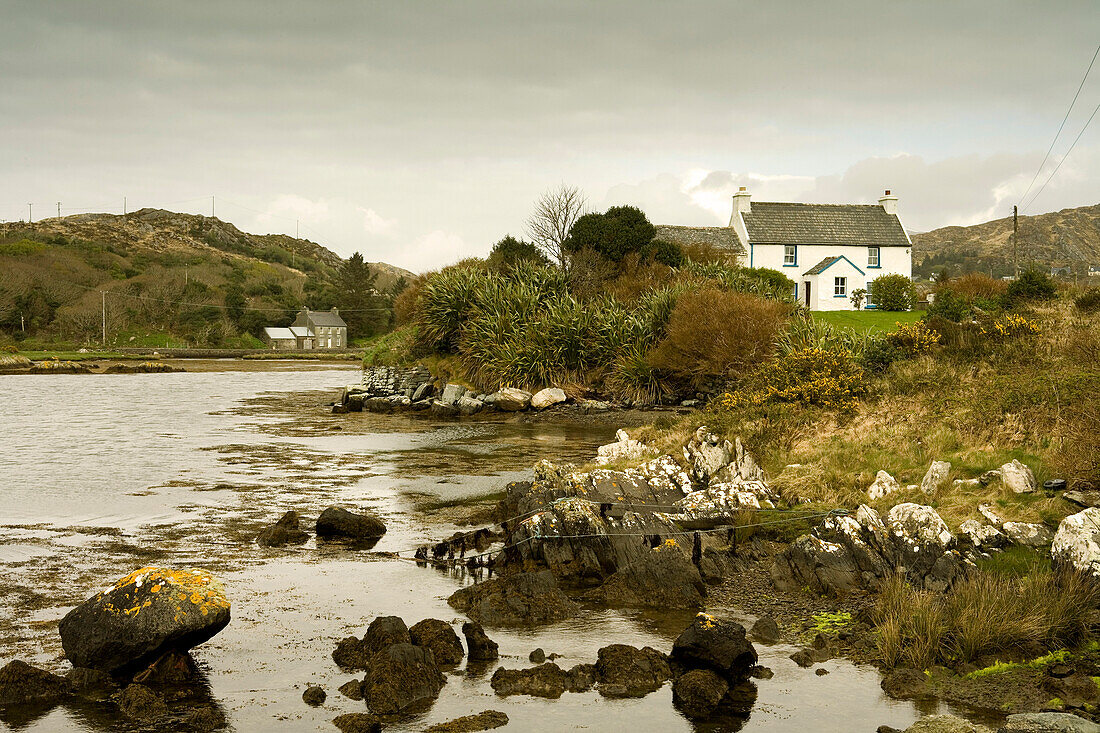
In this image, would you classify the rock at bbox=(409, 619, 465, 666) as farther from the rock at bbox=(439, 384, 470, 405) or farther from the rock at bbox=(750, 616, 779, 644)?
the rock at bbox=(439, 384, 470, 405)

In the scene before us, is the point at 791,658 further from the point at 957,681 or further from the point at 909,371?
the point at 909,371

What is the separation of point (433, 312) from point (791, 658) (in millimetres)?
32986

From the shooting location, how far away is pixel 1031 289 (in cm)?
2911

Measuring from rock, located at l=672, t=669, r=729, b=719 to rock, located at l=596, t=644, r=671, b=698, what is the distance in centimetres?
27

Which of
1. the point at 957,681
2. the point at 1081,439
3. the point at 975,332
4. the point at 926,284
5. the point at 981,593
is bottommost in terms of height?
the point at 957,681

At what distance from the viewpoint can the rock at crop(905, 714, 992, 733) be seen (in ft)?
23.7

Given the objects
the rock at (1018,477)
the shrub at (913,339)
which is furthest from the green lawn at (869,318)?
the rock at (1018,477)

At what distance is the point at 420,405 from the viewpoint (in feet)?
127

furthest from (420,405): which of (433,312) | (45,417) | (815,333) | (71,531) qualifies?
(71,531)

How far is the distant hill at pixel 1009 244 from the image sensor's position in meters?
118

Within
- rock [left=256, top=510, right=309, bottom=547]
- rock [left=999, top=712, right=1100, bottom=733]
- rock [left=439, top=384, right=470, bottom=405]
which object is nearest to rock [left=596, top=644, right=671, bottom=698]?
rock [left=999, top=712, right=1100, bottom=733]

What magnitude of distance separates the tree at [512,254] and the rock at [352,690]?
36.6m

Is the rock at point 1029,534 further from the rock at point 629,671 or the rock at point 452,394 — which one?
the rock at point 452,394

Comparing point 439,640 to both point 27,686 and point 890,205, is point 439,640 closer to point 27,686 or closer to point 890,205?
point 27,686
